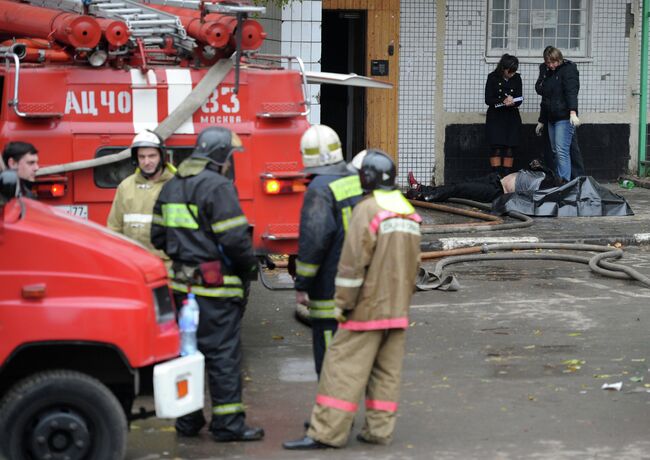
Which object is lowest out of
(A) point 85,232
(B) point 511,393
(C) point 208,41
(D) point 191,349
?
(B) point 511,393

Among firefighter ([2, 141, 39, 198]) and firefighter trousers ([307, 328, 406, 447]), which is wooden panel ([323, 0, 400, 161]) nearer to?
firefighter ([2, 141, 39, 198])

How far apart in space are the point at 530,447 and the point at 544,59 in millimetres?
11044

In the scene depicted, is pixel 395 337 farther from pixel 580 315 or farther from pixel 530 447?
pixel 580 315

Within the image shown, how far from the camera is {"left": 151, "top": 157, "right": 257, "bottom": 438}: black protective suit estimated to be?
6922 mm

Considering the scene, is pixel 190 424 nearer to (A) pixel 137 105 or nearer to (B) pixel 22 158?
(B) pixel 22 158

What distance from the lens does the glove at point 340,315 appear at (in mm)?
6816

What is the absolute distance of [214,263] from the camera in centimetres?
694

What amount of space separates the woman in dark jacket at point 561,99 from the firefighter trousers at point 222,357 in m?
10.6

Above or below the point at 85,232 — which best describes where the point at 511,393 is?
below

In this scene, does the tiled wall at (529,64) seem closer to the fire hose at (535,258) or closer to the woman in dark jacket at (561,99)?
the woman in dark jacket at (561,99)

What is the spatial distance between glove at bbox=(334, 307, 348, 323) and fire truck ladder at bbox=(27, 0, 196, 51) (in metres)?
2.90

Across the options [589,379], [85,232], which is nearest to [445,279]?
[589,379]

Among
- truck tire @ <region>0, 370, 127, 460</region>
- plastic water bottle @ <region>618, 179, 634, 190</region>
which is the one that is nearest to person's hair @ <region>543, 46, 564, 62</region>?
plastic water bottle @ <region>618, 179, 634, 190</region>

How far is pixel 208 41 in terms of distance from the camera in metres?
8.66
